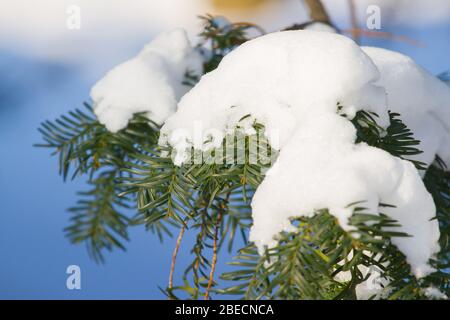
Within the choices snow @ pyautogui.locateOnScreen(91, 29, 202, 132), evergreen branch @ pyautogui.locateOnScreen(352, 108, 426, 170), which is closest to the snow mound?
evergreen branch @ pyautogui.locateOnScreen(352, 108, 426, 170)

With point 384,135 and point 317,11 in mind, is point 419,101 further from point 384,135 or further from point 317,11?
point 317,11

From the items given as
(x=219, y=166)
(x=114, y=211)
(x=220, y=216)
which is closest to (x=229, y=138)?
(x=219, y=166)

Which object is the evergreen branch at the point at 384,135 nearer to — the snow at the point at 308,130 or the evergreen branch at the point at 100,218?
the snow at the point at 308,130

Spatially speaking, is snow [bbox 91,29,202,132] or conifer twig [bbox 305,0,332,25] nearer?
snow [bbox 91,29,202,132]

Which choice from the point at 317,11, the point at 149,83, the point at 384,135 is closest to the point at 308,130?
the point at 384,135

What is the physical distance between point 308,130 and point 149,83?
20cm

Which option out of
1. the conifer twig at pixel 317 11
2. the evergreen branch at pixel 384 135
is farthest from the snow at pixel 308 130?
the conifer twig at pixel 317 11

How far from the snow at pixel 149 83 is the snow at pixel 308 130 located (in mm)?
86

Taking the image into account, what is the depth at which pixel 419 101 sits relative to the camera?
14.3 inches

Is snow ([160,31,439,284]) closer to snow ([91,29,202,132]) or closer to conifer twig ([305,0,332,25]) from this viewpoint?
snow ([91,29,202,132])

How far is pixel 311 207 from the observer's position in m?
0.24

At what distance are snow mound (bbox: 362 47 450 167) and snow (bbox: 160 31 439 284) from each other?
2.5 inches

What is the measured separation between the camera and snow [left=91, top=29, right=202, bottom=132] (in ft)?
1.38
